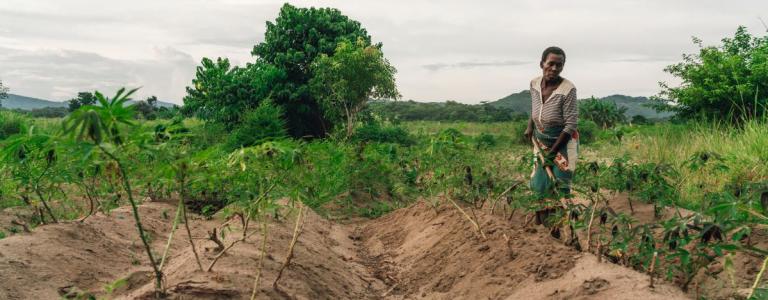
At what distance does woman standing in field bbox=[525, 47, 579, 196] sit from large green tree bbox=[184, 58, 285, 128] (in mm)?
18798

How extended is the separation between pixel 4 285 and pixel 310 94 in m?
21.9

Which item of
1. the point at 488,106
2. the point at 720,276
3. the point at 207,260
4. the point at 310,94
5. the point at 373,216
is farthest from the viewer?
the point at 488,106

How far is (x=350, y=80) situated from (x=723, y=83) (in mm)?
13799

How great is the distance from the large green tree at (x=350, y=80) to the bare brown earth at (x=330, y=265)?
59.3ft

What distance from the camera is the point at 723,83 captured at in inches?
674

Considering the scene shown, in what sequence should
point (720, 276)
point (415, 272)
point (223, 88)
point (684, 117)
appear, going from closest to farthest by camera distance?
point (720, 276) → point (415, 272) → point (684, 117) → point (223, 88)

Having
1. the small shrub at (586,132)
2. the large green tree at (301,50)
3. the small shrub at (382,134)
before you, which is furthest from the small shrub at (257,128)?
the small shrub at (586,132)

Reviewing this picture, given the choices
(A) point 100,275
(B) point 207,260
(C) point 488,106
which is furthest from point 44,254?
(C) point 488,106

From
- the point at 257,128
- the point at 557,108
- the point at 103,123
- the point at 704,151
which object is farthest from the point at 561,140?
the point at 257,128

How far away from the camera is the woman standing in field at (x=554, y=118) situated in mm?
6129

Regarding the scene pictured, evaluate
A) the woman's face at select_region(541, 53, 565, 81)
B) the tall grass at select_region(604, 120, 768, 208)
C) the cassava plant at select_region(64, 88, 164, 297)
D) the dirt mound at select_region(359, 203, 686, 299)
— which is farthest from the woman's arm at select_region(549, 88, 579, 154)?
the cassava plant at select_region(64, 88, 164, 297)

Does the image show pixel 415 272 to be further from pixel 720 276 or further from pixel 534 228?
pixel 720 276

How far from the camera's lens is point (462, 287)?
5.36 meters

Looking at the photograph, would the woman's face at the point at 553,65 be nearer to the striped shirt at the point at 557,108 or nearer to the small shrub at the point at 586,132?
the striped shirt at the point at 557,108
